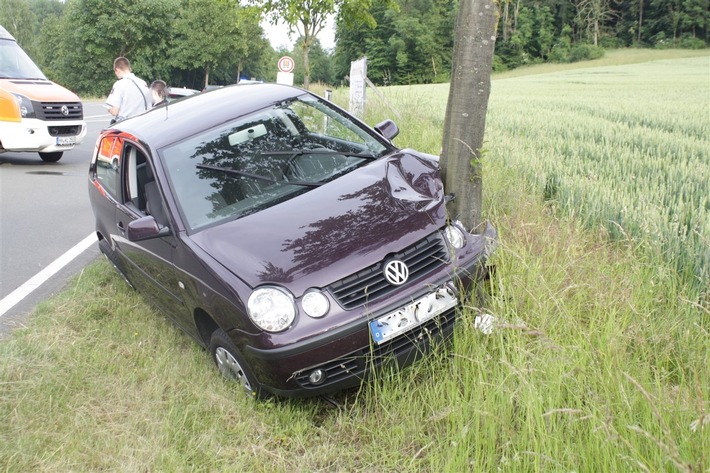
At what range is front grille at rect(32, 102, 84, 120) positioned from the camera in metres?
11.2

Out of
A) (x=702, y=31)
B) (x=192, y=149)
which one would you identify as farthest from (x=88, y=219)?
(x=702, y=31)

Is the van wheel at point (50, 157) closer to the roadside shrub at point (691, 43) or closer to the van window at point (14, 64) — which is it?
the van window at point (14, 64)

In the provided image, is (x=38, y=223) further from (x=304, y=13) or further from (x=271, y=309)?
(x=304, y=13)

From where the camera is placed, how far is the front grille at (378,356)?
3330 millimetres

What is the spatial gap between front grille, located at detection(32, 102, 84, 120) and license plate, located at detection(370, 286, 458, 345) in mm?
10023

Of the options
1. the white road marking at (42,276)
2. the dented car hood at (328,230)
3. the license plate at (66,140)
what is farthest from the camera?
the license plate at (66,140)

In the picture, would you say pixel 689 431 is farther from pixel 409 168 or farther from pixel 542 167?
pixel 542 167

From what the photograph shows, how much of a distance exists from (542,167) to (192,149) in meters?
4.15

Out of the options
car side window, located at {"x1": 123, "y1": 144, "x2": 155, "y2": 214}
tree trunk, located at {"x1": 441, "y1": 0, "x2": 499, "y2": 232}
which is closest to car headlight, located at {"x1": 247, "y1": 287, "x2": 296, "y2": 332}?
car side window, located at {"x1": 123, "y1": 144, "x2": 155, "y2": 214}

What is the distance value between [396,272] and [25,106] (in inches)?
391

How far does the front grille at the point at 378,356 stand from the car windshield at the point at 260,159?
3.85ft

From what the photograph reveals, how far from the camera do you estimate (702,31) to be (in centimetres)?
8838

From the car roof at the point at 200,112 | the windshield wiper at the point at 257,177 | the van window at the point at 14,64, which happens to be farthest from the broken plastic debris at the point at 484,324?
the van window at the point at 14,64

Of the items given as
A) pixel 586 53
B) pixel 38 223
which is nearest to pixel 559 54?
pixel 586 53
